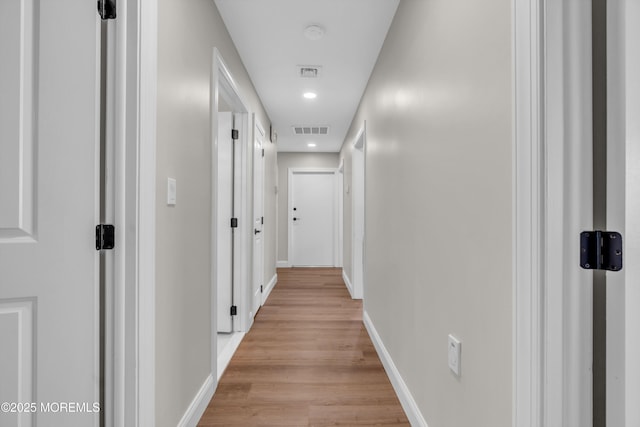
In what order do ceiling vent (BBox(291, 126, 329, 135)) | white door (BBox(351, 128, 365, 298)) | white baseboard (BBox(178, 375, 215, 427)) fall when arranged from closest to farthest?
white baseboard (BBox(178, 375, 215, 427)) < white door (BBox(351, 128, 365, 298)) < ceiling vent (BBox(291, 126, 329, 135))

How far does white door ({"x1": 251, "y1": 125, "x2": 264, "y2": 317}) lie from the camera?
321cm

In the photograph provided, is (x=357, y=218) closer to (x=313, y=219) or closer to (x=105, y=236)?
(x=313, y=219)

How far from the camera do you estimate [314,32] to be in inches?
89.2

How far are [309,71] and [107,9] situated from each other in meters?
2.00

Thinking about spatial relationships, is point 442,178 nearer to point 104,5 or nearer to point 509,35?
point 509,35

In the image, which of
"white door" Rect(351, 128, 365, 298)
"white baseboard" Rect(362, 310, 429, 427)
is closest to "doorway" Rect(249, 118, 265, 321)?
"white door" Rect(351, 128, 365, 298)

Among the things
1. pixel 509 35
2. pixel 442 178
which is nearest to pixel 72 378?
pixel 442 178

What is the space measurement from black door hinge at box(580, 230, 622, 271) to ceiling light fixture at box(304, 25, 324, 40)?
206cm

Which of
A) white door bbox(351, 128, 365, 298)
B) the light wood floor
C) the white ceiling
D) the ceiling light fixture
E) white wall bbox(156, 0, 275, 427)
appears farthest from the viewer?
white door bbox(351, 128, 365, 298)

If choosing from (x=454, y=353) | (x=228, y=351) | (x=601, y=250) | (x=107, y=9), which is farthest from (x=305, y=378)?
(x=107, y=9)

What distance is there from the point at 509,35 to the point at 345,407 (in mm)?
1834

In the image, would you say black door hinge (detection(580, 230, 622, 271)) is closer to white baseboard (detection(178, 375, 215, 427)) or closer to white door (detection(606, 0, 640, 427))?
white door (detection(606, 0, 640, 427))

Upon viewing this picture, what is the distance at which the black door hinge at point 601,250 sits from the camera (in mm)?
707

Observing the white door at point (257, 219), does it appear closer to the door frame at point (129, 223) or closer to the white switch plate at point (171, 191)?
the white switch plate at point (171, 191)
